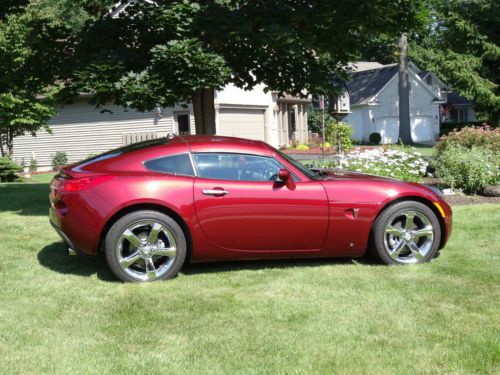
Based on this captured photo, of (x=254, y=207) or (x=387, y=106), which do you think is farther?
(x=387, y=106)

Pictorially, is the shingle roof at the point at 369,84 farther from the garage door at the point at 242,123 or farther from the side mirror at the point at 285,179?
the side mirror at the point at 285,179

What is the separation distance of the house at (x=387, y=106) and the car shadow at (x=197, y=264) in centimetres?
3912

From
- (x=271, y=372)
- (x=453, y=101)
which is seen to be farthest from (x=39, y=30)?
(x=453, y=101)

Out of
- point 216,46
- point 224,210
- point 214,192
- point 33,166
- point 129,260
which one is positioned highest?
point 216,46

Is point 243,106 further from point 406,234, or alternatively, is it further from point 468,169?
point 406,234

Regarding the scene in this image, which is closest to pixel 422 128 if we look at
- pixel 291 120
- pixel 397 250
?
pixel 291 120

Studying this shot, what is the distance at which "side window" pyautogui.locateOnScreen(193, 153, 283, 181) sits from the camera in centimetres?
543

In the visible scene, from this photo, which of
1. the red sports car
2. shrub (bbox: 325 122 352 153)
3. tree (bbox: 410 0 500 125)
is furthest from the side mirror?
tree (bbox: 410 0 500 125)

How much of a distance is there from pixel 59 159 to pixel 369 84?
98.1 ft

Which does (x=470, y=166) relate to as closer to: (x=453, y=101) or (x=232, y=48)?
(x=232, y=48)

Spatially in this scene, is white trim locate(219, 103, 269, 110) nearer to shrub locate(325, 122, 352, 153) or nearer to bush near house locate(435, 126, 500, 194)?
shrub locate(325, 122, 352, 153)

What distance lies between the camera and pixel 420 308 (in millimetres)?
4355

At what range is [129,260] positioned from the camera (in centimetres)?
511

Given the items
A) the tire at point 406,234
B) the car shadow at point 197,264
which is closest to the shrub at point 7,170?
the car shadow at point 197,264
